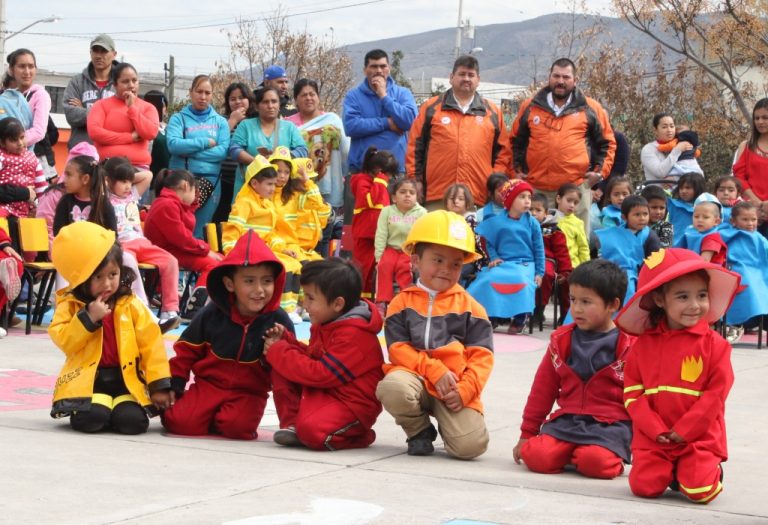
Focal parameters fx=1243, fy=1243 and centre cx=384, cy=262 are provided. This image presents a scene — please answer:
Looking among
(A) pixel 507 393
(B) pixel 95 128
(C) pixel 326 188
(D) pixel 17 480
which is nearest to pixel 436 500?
(D) pixel 17 480

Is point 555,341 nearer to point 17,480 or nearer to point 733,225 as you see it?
point 17,480

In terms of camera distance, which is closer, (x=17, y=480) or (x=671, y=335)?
(x=17, y=480)

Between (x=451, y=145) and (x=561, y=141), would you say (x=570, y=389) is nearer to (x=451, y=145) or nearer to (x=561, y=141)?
(x=451, y=145)

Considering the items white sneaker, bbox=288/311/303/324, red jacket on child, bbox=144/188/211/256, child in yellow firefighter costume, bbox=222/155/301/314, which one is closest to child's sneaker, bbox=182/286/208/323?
red jacket on child, bbox=144/188/211/256

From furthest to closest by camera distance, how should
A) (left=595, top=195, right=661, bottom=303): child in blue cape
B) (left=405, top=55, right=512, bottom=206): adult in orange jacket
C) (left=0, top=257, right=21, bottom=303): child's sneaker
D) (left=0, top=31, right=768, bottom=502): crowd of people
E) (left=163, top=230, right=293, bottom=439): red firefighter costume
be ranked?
(left=405, top=55, right=512, bottom=206): adult in orange jacket < (left=595, top=195, right=661, bottom=303): child in blue cape < (left=0, top=257, right=21, bottom=303): child's sneaker < (left=163, top=230, right=293, bottom=439): red firefighter costume < (left=0, top=31, right=768, bottom=502): crowd of people

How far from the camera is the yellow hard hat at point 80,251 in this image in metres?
6.10

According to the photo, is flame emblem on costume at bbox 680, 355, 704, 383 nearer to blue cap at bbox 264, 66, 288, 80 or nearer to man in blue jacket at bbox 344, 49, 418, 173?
man in blue jacket at bbox 344, 49, 418, 173

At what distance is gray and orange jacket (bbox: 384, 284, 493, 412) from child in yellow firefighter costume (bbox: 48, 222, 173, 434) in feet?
3.97

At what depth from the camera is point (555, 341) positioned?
586 cm

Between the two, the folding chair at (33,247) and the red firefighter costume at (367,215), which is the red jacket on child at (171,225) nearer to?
the folding chair at (33,247)

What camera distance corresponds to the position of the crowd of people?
561cm

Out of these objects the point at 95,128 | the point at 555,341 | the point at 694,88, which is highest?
the point at 694,88

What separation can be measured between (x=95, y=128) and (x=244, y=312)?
570 centimetres

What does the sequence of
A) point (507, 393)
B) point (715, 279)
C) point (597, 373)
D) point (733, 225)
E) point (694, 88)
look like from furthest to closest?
point (694, 88), point (733, 225), point (507, 393), point (597, 373), point (715, 279)
